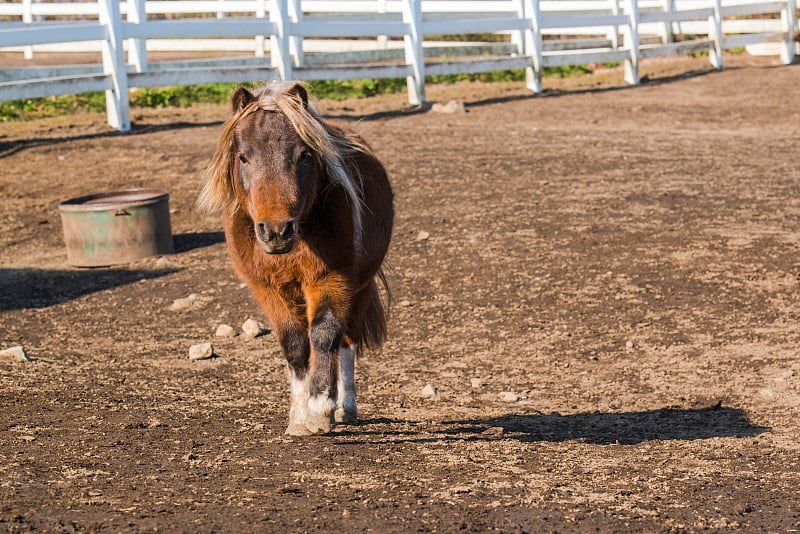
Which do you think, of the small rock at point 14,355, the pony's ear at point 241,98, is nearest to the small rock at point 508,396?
the pony's ear at point 241,98

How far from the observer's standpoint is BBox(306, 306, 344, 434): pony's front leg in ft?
16.1

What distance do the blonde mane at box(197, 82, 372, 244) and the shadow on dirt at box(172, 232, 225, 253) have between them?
4804mm

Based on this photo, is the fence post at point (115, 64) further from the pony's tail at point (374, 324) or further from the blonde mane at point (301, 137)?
the blonde mane at point (301, 137)

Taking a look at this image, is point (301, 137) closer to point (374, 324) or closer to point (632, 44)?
point (374, 324)

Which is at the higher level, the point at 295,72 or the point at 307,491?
the point at 295,72

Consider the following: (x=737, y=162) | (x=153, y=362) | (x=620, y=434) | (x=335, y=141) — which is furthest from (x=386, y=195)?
(x=737, y=162)

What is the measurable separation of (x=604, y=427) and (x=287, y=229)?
86.4 inches

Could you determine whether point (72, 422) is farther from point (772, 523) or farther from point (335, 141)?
point (772, 523)

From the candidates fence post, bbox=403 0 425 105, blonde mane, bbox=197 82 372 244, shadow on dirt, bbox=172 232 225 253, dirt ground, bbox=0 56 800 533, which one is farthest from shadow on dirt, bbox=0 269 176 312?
fence post, bbox=403 0 425 105

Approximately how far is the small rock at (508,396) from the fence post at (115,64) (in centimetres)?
856

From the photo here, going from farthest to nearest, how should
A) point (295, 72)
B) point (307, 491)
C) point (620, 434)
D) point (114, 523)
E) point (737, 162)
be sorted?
1. point (295, 72)
2. point (737, 162)
3. point (620, 434)
4. point (307, 491)
5. point (114, 523)

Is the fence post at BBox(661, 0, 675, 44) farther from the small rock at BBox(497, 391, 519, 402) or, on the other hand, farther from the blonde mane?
the blonde mane

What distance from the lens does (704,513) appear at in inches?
162

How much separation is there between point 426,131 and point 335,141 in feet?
28.5
